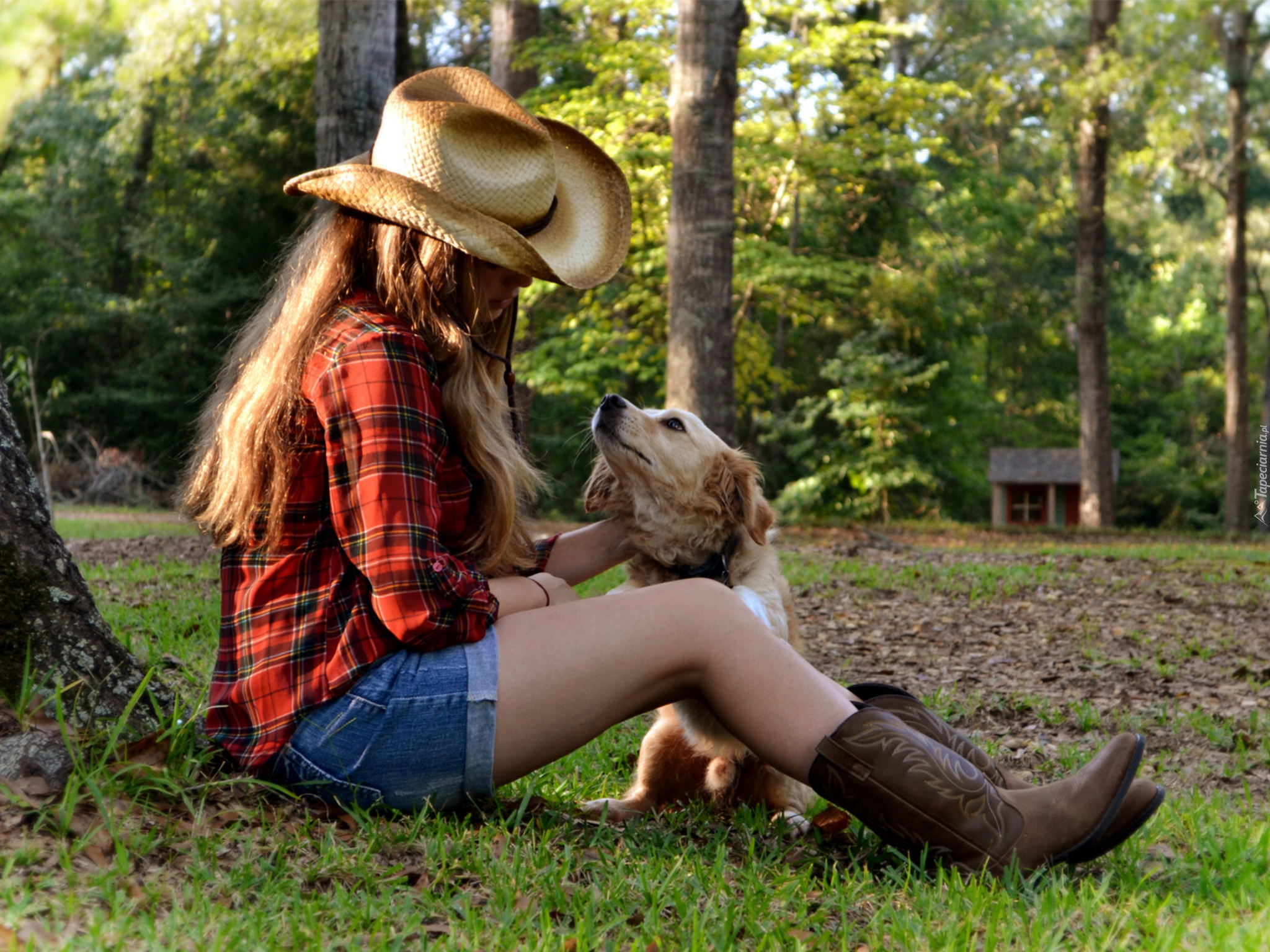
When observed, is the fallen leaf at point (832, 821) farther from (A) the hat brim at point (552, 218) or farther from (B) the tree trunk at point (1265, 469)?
(B) the tree trunk at point (1265, 469)

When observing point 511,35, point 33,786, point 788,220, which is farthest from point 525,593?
point 788,220

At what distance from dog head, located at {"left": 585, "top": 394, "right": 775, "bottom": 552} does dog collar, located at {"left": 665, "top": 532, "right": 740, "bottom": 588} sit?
0.03m

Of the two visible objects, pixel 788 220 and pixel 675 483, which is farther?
pixel 788 220

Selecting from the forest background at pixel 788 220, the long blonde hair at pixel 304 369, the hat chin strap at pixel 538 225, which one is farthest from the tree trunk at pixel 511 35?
the long blonde hair at pixel 304 369

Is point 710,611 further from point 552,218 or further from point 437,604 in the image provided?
point 552,218

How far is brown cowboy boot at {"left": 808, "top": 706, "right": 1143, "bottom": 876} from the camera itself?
8.09 feet

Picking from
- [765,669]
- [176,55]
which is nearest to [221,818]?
[765,669]

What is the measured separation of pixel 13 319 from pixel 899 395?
17.9m

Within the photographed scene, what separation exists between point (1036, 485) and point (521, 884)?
2570cm

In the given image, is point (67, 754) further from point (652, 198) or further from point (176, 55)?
point (176, 55)

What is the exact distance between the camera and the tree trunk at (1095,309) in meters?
17.1

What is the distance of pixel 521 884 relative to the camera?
7.57 feet

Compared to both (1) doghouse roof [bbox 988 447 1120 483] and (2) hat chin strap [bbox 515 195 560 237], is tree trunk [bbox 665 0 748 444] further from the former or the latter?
(1) doghouse roof [bbox 988 447 1120 483]

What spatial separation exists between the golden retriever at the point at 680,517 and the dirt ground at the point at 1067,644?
137 centimetres
